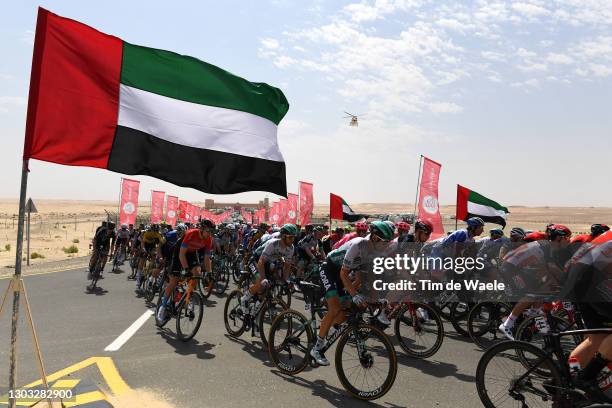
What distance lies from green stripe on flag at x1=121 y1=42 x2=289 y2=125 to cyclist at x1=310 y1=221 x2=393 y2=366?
2.40 metres

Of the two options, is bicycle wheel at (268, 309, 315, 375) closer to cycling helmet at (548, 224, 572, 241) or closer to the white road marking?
the white road marking

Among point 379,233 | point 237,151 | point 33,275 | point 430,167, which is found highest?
point 430,167

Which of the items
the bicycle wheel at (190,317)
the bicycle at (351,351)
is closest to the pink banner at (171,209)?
the bicycle wheel at (190,317)

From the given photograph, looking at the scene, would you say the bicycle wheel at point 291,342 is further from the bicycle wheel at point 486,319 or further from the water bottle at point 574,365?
the bicycle wheel at point 486,319

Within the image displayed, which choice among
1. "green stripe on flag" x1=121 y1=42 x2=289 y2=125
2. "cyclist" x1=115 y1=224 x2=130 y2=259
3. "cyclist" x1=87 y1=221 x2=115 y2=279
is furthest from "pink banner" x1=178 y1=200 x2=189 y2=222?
"green stripe on flag" x1=121 y1=42 x2=289 y2=125

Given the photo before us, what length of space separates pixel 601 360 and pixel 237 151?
477 centimetres

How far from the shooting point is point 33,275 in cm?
1579

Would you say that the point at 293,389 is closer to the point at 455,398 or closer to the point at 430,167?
the point at 455,398

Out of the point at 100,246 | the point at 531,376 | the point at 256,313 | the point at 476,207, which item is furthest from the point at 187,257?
the point at 476,207

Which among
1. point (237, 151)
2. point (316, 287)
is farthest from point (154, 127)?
point (316, 287)

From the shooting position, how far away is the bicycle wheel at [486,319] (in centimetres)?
775

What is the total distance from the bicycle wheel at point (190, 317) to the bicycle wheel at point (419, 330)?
330cm

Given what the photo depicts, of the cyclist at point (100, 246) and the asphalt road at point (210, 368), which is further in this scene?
the cyclist at point (100, 246)

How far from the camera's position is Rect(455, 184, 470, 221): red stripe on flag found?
16.0 meters
